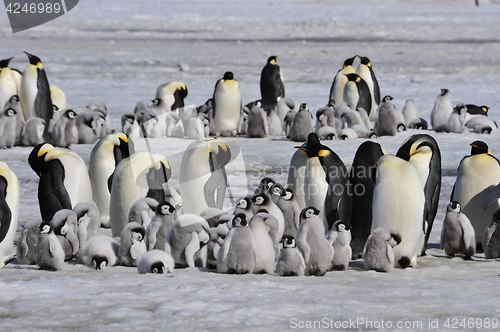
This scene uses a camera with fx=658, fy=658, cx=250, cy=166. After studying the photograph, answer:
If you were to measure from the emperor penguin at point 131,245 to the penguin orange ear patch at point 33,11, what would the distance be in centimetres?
2709

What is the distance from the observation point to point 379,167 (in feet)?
14.1

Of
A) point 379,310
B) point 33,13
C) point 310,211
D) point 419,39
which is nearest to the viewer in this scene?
point 379,310

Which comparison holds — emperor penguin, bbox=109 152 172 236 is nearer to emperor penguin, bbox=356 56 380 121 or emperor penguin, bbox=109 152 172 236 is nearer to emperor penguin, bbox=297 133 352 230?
emperor penguin, bbox=297 133 352 230

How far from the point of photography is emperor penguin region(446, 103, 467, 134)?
31.1ft

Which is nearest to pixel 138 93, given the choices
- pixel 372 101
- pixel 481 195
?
pixel 372 101

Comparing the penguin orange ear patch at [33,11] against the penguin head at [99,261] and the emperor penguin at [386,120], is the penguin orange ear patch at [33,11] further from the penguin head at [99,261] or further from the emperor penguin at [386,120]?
the penguin head at [99,261]

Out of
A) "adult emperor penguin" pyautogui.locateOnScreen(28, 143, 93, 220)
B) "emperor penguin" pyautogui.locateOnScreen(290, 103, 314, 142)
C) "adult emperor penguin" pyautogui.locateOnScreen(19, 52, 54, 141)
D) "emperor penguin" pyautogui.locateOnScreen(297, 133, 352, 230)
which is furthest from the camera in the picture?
"adult emperor penguin" pyautogui.locateOnScreen(19, 52, 54, 141)

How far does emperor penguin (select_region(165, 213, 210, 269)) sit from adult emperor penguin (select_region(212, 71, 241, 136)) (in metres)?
6.04

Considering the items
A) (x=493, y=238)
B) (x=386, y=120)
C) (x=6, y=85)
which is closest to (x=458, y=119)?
(x=386, y=120)

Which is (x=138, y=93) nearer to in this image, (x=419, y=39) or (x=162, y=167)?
(x=162, y=167)

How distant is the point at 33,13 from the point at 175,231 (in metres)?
39.1

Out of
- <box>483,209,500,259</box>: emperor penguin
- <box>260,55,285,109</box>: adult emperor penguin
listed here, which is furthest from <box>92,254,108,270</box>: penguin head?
<box>260,55,285,109</box>: adult emperor penguin

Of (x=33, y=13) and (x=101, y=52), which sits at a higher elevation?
(x=33, y=13)

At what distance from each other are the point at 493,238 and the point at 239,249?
1.70 m
